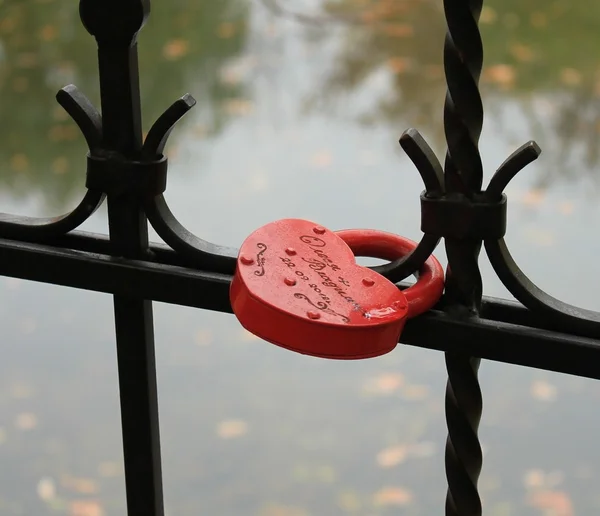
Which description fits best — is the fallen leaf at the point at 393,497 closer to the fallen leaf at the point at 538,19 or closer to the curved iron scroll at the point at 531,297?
the curved iron scroll at the point at 531,297

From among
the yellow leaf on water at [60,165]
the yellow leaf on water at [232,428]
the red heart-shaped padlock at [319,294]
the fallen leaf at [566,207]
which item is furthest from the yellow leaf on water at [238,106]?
the red heart-shaped padlock at [319,294]

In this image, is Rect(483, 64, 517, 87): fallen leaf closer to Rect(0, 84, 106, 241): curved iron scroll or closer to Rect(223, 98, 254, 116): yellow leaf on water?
Rect(223, 98, 254, 116): yellow leaf on water

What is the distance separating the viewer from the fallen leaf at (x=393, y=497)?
1.99 meters

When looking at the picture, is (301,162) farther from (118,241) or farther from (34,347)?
(118,241)

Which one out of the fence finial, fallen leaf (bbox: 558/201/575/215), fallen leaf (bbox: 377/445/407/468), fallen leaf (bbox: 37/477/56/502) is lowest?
fallen leaf (bbox: 37/477/56/502)

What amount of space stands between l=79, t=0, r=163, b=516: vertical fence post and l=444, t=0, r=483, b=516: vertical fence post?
10.4 inches

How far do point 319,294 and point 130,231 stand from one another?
0.20m

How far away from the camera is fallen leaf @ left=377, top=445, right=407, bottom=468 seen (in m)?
2.11

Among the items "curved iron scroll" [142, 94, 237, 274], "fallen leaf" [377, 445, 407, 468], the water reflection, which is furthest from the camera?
the water reflection

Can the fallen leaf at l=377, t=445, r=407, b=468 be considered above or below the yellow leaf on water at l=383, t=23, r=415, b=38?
below

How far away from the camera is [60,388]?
2406mm

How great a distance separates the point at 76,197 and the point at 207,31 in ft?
6.65

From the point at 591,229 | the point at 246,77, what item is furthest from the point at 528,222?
the point at 246,77

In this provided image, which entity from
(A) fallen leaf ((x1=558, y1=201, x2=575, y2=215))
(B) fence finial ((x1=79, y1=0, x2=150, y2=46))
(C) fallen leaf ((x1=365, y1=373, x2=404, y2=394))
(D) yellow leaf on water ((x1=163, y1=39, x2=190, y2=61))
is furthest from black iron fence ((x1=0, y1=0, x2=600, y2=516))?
(D) yellow leaf on water ((x1=163, y1=39, x2=190, y2=61))
